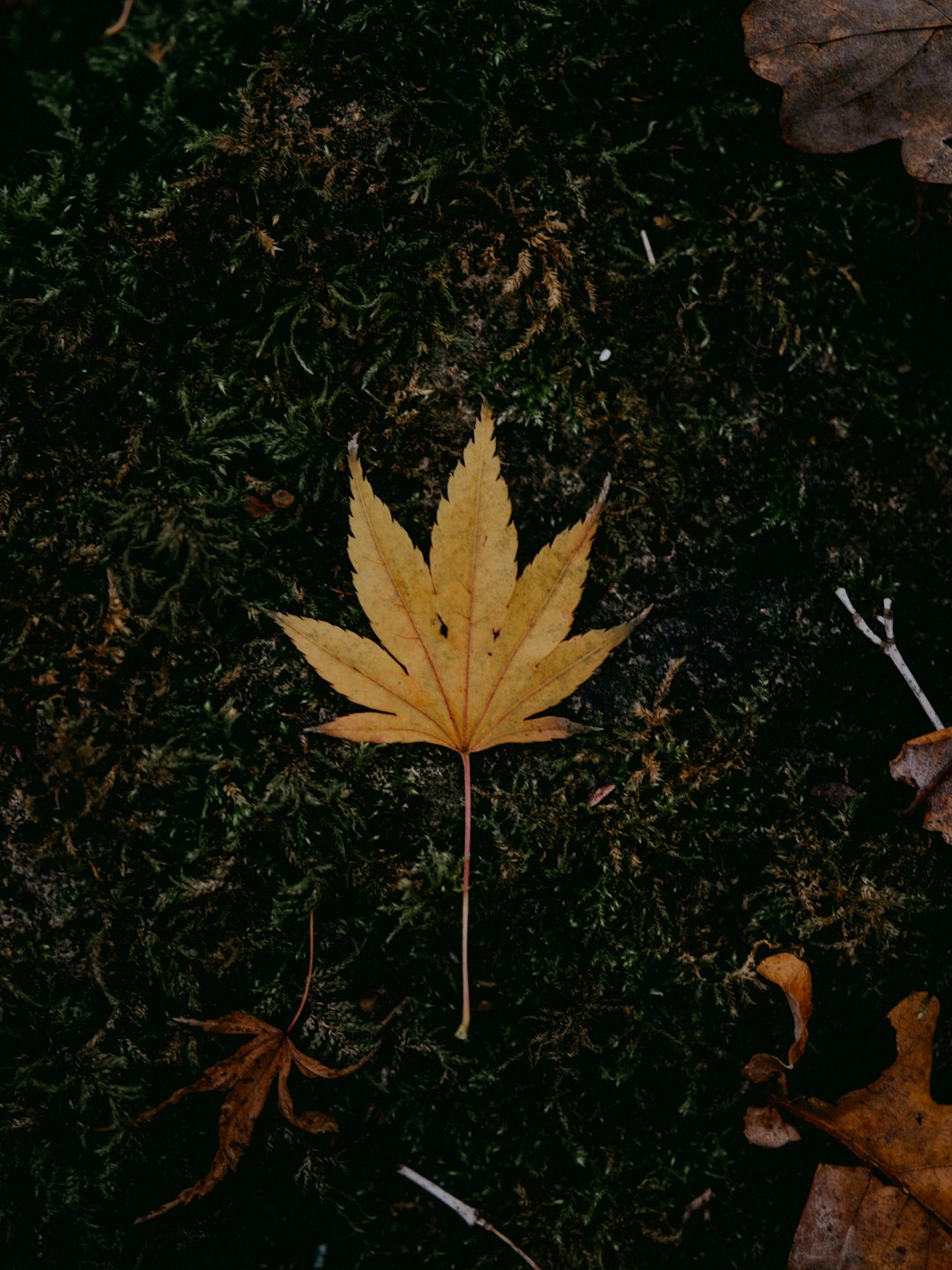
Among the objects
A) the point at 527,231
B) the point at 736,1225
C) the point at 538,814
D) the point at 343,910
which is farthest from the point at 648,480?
the point at 736,1225

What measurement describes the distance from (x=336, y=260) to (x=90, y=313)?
1.84ft

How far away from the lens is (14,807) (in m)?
1.69

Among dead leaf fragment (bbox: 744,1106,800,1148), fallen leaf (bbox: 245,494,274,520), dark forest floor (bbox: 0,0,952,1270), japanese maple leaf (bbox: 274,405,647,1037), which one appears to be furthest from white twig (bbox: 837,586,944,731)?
fallen leaf (bbox: 245,494,274,520)

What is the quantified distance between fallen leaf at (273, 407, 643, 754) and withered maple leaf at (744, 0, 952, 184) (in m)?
1.11

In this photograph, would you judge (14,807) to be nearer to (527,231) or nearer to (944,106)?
(527,231)

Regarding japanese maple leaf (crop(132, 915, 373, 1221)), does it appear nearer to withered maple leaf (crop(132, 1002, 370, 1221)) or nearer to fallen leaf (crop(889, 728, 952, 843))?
withered maple leaf (crop(132, 1002, 370, 1221))

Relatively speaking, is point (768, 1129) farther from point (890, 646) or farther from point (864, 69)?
point (864, 69)

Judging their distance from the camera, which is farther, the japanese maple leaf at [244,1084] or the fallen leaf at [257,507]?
the fallen leaf at [257,507]

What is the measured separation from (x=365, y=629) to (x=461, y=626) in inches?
10.6

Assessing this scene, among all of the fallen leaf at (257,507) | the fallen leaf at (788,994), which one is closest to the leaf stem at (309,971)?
the fallen leaf at (257,507)

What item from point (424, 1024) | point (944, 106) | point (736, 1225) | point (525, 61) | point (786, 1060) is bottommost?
point (736, 1225)

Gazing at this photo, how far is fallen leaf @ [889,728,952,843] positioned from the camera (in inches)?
71.7

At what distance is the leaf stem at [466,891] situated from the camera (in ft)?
5.27

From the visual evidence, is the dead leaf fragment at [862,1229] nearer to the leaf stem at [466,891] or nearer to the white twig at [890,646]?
the leaf stem at [466,891]
